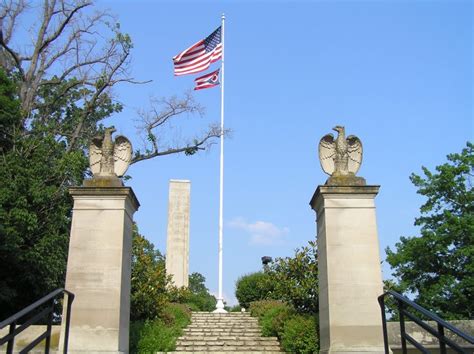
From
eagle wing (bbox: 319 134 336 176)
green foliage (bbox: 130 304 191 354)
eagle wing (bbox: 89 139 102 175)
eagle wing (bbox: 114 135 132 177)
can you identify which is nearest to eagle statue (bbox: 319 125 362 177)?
eagle wing (bbox: 319 134 336 176)

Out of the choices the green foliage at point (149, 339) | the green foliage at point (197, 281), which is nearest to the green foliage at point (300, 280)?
the green foliage at point (149, 339)

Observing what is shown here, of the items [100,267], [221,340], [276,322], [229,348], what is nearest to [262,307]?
[221,340]

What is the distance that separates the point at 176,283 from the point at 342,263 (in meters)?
20.9

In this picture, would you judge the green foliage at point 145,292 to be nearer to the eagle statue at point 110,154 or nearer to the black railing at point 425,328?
the eagle statue at point 110,154

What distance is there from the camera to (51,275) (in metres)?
14.8

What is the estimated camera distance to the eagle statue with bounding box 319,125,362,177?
8.43 meters

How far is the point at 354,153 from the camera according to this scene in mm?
8555

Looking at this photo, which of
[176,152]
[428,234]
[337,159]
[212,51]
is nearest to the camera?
[337,159]

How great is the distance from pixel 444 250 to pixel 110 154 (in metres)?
20.6

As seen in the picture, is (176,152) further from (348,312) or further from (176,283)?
(348,312)

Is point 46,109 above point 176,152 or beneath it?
above

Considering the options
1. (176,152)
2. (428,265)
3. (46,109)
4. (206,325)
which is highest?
(46,109)

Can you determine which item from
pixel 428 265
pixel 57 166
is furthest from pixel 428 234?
pixel 57 166

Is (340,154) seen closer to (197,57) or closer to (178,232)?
(197,57)
